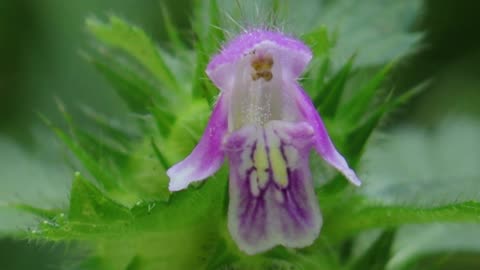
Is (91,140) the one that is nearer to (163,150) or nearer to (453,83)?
(163,150)

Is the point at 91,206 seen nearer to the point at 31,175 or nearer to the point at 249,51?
the point at 249,51

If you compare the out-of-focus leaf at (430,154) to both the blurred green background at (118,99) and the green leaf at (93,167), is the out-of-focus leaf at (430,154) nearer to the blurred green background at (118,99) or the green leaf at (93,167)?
the blurred green background at (118,99)

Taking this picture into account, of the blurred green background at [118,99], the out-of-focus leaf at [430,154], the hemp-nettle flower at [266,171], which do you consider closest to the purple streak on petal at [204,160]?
the hemp-nettle flower at [266,171]

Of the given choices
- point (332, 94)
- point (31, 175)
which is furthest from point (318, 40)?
point (31, 175)

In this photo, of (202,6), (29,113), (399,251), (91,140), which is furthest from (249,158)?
(29,113)

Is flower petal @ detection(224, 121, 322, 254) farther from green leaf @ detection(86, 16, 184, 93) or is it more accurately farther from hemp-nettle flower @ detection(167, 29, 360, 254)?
green leaf @ detection(86, 16, 184, 93)

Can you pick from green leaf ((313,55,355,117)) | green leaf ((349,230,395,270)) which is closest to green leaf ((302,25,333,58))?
green leaf ((313,55,355,117))
